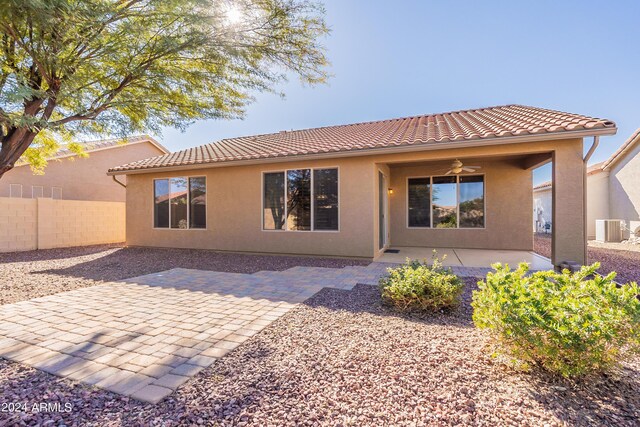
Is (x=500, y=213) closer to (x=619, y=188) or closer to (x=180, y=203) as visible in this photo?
(x=619, y=188)

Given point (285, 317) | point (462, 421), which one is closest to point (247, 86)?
point (285, 317)

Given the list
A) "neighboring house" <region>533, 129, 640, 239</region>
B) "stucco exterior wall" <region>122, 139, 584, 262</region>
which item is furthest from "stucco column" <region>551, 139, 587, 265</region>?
"neighboring house" <region>533, 129, 640, 239</region>

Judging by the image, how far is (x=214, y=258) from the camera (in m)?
8.95

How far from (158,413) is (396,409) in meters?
1.72

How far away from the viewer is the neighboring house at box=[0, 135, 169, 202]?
1334 cm

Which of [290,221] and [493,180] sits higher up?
[493,180]

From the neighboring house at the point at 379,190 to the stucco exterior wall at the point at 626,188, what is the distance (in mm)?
8004

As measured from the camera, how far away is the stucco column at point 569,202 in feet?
20.6

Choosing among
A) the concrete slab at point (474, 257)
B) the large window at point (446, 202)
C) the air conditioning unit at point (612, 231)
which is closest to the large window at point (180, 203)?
the concrete slab at point (474, 257)

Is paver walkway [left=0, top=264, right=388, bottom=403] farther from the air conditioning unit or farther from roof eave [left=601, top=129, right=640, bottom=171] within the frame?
roof eave [left=601, top=129, right=640, bottom=171]

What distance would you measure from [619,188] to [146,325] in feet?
66.8

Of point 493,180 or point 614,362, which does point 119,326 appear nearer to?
point 614,362

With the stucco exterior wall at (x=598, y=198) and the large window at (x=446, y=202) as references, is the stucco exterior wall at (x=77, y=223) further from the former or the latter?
the stucco exterior wall at (x=598, y=198)

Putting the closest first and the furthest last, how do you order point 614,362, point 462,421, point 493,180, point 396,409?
1. point 462,421
2. point 396,409
3. point 614,362
4. point 493,180
